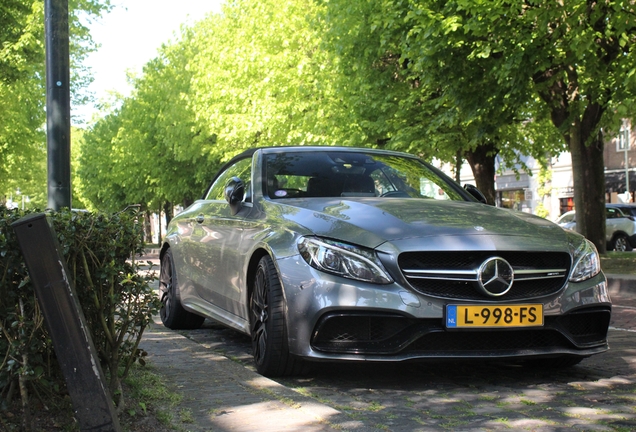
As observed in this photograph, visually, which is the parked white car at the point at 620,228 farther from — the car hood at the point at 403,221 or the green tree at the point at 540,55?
the car hood at the point at 403,221

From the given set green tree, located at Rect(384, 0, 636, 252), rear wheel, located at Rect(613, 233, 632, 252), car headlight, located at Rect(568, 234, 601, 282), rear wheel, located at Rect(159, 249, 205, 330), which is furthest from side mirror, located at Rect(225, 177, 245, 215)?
rear wheel, located at Rect(613, 233, 632, 252)

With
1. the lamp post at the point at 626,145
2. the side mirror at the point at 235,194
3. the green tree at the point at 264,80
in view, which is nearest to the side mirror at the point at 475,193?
the side mirror at the point at 235,194

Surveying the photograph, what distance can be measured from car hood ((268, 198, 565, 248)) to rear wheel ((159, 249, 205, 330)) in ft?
7.52

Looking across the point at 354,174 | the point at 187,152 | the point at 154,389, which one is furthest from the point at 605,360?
the point at 187,152

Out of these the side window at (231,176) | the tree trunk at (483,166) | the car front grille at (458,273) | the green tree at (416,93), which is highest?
the green tree at (416,93)

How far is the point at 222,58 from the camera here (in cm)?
3353

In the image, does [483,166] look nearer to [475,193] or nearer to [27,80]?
[27,80]

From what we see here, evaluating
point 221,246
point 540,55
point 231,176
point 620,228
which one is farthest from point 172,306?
point 620,228

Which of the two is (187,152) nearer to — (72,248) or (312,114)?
(312,114)

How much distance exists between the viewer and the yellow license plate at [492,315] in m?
5.12

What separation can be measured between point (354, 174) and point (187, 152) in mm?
34234

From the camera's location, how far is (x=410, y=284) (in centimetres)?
515

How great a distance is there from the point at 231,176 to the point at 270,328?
96.1 inches

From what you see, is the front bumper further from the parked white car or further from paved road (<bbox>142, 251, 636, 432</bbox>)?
the parked white car
